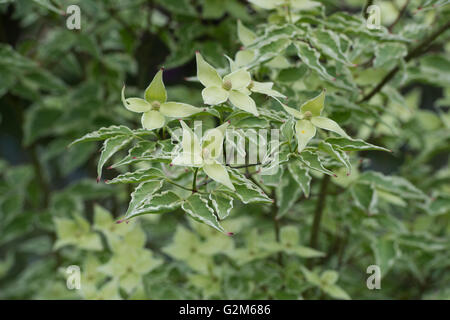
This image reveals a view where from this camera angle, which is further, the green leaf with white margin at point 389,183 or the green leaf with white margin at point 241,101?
the green leaf with white margin at point 389,183

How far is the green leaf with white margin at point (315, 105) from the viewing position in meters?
0.65

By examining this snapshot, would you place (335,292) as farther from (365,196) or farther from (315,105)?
(315,105)

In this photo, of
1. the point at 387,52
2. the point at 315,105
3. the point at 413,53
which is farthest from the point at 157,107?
the point at 413,53

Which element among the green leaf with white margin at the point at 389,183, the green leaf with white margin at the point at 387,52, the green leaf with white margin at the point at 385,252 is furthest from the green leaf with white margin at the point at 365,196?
the green leaf with white margin at the point at 387,52

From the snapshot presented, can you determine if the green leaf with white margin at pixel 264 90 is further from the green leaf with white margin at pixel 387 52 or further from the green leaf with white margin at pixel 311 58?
the green leaf with white margin at pixel 387 52

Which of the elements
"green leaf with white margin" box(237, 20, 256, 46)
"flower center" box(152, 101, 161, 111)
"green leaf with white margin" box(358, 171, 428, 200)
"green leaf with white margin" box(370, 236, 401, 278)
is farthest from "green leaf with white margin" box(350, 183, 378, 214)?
"flower center" box(152, 101, 161, 111)

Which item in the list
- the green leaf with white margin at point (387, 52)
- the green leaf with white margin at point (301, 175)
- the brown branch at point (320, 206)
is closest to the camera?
the green leaf with white margin at point (301, 175)

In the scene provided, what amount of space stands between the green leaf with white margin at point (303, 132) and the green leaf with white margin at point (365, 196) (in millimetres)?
310

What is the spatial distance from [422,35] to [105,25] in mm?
740

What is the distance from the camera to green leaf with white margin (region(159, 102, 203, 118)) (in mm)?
641

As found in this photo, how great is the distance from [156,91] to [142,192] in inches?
5.4

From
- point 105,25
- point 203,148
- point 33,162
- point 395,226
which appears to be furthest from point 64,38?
point 395,226

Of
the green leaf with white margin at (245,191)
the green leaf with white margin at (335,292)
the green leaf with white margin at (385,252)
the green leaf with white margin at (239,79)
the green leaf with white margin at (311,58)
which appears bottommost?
the green leaf with white margin at (335,292)
